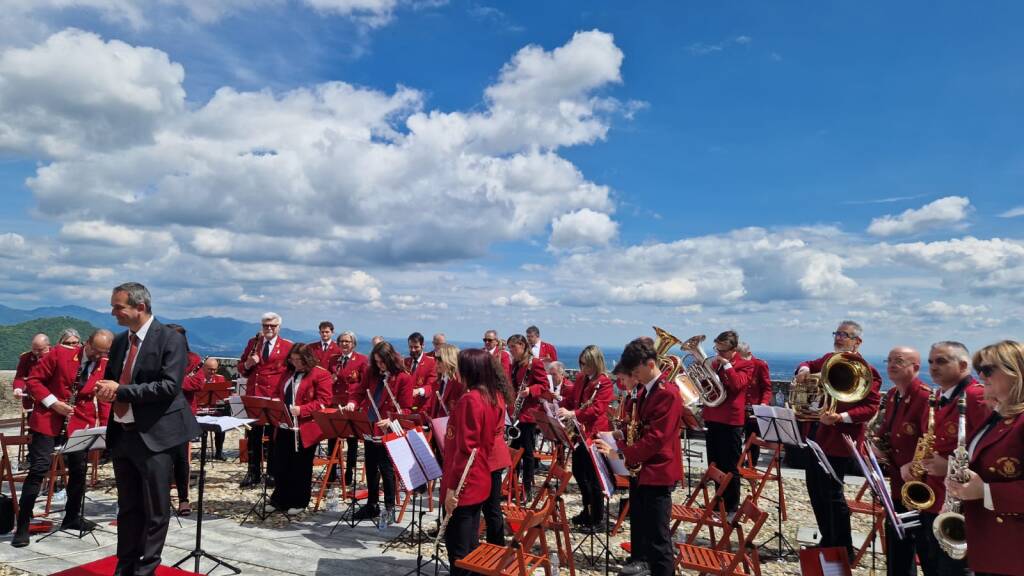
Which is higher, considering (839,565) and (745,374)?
(745,374)

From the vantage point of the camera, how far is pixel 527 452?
31.6 ft

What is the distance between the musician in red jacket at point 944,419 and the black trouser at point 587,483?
11.6 ft

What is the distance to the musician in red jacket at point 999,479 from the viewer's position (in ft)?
10.7

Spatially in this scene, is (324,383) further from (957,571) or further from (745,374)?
(957,571)

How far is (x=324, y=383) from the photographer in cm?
823

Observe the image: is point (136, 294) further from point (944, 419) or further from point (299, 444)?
point (944, 419)

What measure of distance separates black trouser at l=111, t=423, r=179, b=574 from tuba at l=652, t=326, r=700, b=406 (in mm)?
5513

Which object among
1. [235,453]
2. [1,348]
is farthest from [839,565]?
[1,348]

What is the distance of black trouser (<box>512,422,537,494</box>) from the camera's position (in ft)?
31.0

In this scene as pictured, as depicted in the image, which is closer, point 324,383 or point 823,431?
point 823,431

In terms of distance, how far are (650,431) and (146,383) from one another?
3.92 meters

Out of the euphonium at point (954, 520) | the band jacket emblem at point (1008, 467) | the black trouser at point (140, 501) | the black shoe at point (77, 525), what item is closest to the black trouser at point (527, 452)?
the black trouser at point (140, 501)

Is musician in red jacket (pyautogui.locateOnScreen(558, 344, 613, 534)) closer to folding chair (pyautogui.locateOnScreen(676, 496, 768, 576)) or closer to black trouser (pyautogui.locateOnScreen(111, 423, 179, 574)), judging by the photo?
folding chair (pyautogui.locateOnScreen(676, 496, 768, 576))

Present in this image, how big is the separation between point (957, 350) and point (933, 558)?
152cm
